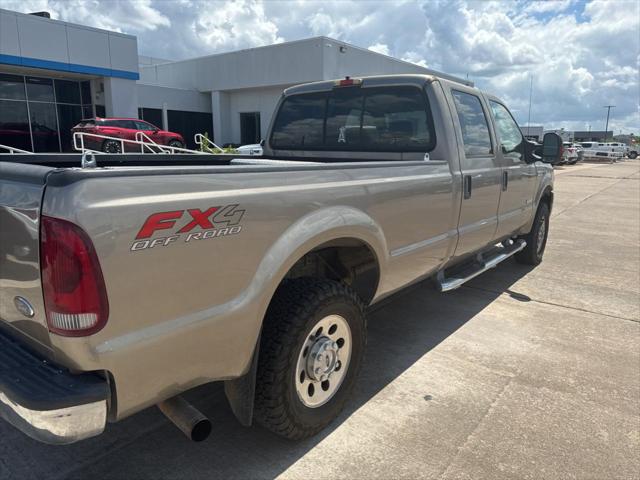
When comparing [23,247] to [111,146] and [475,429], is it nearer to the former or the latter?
[475,429]

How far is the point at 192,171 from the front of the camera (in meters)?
1.97

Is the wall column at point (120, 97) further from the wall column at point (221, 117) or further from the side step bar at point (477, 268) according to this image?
the side step bar at point (477, 268)

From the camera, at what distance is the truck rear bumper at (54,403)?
5.64ft

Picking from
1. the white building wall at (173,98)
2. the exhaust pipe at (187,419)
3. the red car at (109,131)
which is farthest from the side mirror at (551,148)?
the white building wall at (173,98)

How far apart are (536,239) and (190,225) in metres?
5.57

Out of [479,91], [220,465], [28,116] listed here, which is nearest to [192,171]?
[220,465]

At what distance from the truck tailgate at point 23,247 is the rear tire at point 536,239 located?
5.74 meters

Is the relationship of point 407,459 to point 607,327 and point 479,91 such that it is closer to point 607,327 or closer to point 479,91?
point 607,327

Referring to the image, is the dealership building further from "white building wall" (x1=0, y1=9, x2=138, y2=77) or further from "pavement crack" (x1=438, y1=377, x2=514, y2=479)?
"pavement crack" (x1=438, y1=377, x2=514, y2=479)

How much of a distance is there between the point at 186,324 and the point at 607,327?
13.1ft

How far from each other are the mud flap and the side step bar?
206 cm

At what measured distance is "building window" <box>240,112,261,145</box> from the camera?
101 ft

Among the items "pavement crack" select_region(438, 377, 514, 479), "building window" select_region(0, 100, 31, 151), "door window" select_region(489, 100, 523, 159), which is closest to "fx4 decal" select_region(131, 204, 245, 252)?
"pavement crack" select_region(438, 377, 514, 479)

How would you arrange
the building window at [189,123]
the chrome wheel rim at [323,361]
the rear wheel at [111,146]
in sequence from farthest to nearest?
the building window at [189,123] → the rear wheel at [111,146] → the chrome wheel rim at [323,361]
